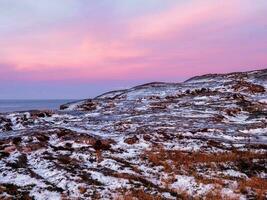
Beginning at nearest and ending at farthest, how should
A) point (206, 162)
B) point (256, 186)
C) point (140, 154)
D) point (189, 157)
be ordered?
point (256, 186), point (206, 162), point (189, 157), point (140, 154)

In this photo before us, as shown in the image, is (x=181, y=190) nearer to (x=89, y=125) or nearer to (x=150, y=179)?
(x=150, y=179)

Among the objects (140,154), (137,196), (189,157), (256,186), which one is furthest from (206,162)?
(137,196)

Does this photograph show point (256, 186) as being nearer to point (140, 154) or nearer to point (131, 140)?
point (140, 154)

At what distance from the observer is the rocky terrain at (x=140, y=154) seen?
29281 millimetres

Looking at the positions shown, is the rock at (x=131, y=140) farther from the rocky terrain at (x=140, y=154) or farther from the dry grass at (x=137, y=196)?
the dry grass at (x=137, y=196)

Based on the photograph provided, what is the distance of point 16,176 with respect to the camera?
107ft

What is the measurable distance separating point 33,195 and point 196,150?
59.6 ft

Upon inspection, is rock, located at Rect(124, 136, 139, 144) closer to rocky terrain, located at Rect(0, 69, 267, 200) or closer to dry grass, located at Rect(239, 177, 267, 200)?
rocky terrain, located at Rect(0, 69, 267, 200)

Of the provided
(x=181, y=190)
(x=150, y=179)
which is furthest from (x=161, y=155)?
(x=181, y=190)

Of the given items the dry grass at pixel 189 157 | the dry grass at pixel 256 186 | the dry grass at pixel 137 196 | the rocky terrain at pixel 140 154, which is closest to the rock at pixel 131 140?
the rocky terrain at pixel 140 154

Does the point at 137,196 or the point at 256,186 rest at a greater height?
the point at 137,196

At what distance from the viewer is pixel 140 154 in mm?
39562

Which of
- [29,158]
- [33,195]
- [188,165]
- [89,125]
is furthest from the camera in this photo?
[89,125]

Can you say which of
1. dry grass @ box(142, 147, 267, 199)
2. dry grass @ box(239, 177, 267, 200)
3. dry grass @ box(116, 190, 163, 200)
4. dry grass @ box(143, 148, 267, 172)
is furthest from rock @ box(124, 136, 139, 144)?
dry grass @ box(116, 190, 163, 200)
